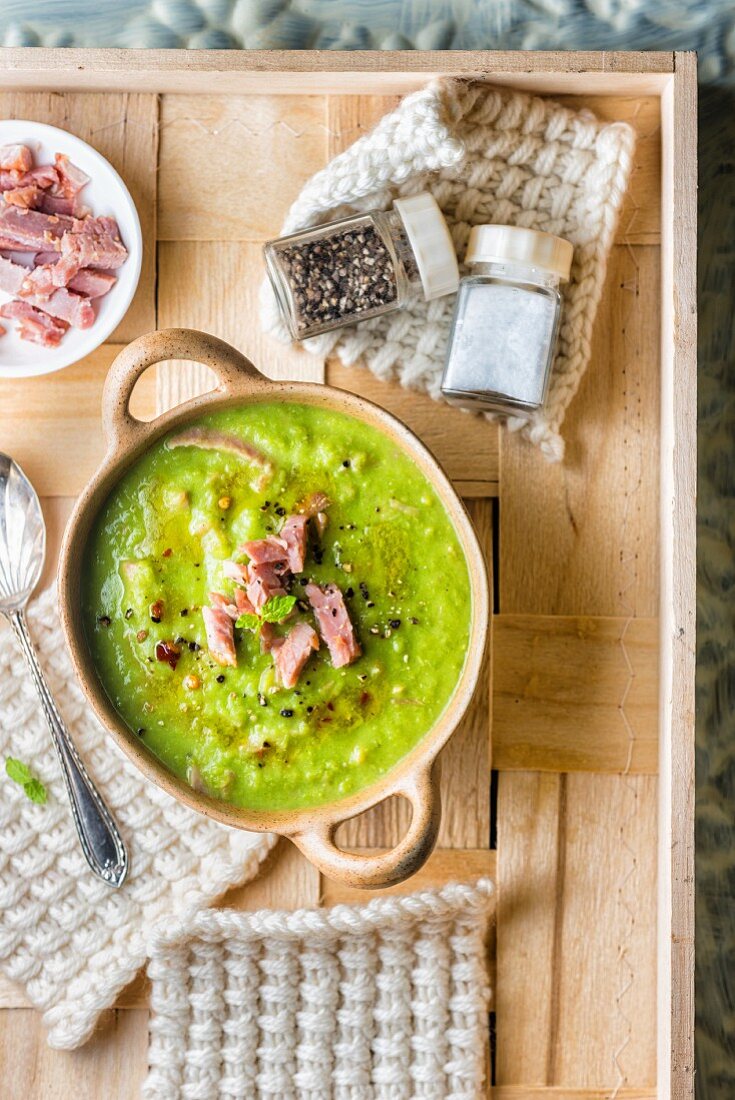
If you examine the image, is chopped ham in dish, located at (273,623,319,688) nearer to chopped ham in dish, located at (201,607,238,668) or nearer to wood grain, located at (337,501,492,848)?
chopped ham in dish, located at (201,607,238,668)

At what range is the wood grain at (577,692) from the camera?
1351 mm

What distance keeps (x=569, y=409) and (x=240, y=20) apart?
702 millimetres

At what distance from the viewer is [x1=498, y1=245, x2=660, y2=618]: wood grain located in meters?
1.36

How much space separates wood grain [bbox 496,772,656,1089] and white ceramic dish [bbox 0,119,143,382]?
75 cm

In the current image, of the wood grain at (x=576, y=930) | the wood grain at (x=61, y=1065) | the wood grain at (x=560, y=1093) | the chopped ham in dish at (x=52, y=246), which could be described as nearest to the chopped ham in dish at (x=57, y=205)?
the chopped ham in dish at (x=52, y=246)

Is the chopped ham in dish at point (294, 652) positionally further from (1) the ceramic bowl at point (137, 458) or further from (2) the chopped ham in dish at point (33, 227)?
(2) the chopped ham in dish at point (33, 227)

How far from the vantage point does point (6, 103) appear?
1.38m

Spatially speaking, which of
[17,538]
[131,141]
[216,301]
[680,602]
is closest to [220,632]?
[17,538]

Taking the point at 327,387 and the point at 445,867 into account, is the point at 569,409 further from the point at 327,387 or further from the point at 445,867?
the point at 445,867

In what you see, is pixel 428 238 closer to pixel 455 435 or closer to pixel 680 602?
pixel 455 435

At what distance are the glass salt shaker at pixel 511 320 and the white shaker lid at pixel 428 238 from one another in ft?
0.13

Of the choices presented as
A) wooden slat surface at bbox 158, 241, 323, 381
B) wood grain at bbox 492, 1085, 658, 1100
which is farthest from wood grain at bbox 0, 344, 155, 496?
wood grain at bbox 492, 1085, 658, 1100

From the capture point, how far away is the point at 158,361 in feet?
3.92

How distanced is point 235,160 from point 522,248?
390 millimetres
